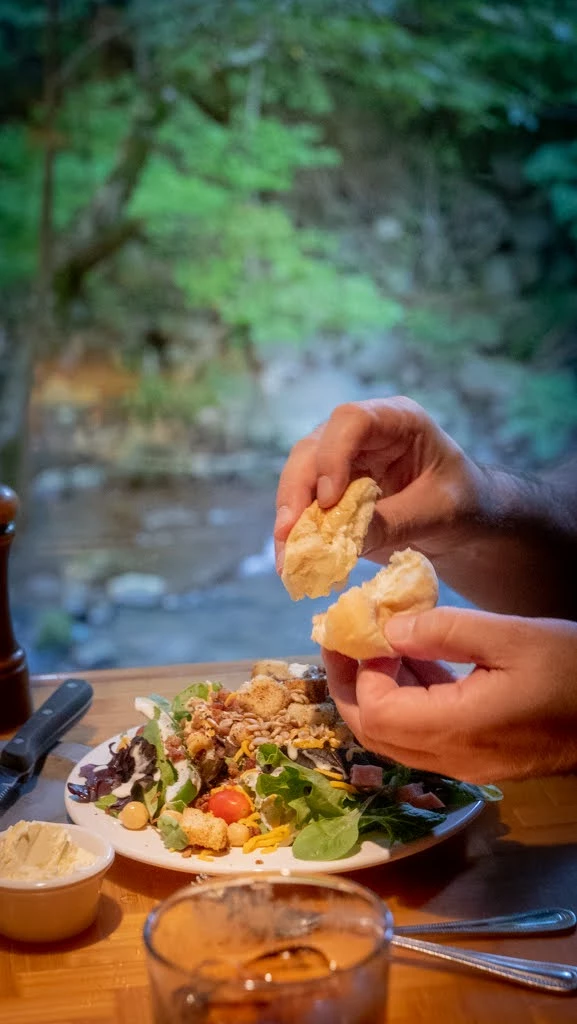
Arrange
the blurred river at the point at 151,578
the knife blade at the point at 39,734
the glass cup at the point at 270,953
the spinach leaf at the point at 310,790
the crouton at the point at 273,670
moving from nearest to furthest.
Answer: the glass cup at the point at 270,953 → the spinach leaf at the point at 310,790 → the knife blade at the point at 39,734 → the crouton at the point at 273,670 → the blurred river at the point at 151,578

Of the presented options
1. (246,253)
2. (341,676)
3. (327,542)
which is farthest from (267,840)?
(246,253)

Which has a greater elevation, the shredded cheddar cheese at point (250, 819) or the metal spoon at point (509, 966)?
the metal spoon at point (509, 966)

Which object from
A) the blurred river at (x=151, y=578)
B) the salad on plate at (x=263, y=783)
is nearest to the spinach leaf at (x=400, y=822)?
the salad on plate at (x=263, y=783)

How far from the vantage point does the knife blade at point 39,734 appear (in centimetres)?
172

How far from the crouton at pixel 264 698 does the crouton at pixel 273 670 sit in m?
0.08

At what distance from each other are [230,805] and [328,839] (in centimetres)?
17

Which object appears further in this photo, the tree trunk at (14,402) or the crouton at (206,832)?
the tree trunk at (14,402)

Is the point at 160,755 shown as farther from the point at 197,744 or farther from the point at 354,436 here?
the point at 354,436

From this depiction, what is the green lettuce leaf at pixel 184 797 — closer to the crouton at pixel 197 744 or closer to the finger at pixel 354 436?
the crouton at pixel 197 744

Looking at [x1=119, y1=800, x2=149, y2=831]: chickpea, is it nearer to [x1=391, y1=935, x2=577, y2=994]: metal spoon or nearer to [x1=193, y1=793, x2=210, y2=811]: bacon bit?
[x1=193, y1=793, x2=210, y2=811]: bacon bit

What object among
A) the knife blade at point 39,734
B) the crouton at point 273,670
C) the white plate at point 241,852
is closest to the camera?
the white plate at point 241,852

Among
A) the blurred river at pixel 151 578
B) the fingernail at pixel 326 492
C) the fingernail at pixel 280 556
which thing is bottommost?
the blurred river at pixel 151 578

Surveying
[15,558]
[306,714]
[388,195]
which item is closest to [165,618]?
[15,558]

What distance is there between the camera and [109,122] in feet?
20.6
